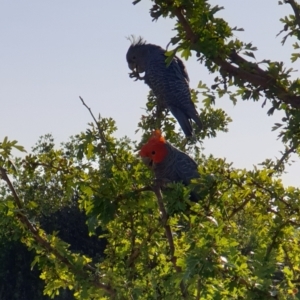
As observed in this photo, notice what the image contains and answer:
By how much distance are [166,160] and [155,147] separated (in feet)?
1.10

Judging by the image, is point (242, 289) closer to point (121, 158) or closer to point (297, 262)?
point (297, 262)

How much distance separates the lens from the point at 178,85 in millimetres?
5355

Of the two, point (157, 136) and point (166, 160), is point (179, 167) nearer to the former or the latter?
point (166, 160)

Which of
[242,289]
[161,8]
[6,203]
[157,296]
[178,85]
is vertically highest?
[178,85]

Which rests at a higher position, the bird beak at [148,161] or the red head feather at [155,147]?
the red head feather at [155,147]

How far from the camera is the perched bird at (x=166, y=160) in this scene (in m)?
3.31

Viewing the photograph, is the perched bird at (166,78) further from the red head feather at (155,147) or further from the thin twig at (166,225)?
the thin twig at (166,225)

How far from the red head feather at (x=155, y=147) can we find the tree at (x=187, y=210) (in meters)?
0.42

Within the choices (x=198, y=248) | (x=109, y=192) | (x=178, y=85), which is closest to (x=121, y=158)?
(x=109, y=192)

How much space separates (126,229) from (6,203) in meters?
0.55

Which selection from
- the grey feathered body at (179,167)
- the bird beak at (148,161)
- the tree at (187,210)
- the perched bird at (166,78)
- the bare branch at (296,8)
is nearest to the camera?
the tree at (187,210)

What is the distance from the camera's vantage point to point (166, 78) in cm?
540

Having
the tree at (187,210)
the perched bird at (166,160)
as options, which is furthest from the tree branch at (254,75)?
the perched bird at (166,160)

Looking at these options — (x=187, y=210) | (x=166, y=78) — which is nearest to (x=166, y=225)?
(x=187, y=210)
